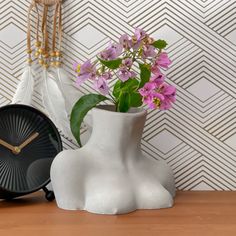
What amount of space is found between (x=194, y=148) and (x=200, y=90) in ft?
0.55

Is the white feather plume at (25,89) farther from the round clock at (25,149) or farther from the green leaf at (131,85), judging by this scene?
the green leaf at (131,85)

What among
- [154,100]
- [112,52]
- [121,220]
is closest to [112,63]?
[112,52]

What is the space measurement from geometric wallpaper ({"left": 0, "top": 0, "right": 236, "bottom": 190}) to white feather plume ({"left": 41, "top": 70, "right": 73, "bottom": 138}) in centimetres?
6

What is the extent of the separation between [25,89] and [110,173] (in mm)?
370

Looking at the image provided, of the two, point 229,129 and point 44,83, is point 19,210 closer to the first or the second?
point 44,83

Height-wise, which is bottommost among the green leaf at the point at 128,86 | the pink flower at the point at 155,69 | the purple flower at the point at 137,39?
the green leaf at the point at 128,86

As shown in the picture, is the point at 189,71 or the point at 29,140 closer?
the point at 29,140

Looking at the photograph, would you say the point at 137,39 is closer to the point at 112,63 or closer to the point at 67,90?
the point at 112,63

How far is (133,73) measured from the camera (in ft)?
3.67

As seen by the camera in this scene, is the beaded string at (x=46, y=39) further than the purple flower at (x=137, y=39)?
Yes

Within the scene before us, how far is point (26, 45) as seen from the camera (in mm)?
1312

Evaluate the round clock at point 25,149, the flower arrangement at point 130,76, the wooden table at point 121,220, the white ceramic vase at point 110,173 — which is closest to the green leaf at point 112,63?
the flower arrangement at point 130,76

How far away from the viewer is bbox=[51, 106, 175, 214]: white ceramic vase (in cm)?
105

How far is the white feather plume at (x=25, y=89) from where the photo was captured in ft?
4.19
